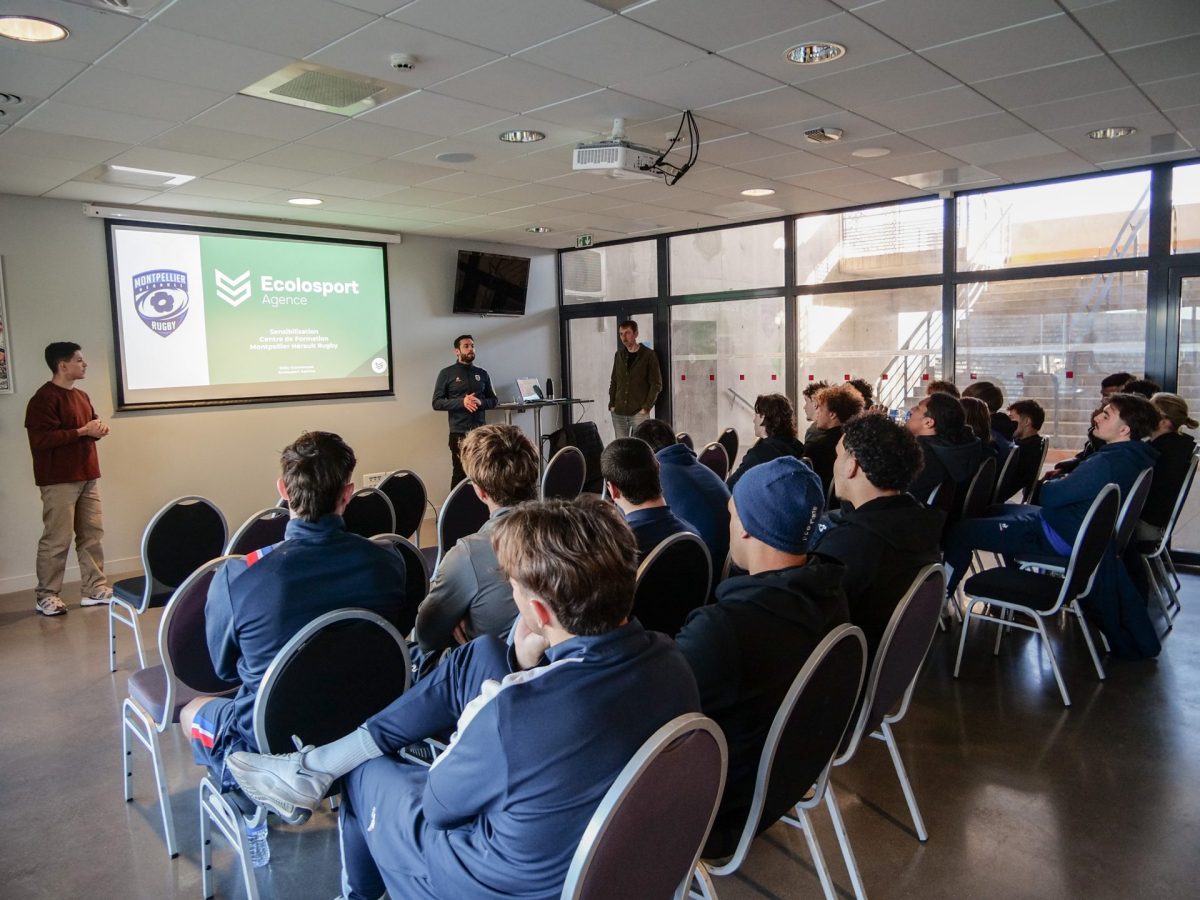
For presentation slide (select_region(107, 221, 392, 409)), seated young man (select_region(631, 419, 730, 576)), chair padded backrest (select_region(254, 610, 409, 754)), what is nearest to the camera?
chair padded backrest (select_region(254, 610, 409, 754))

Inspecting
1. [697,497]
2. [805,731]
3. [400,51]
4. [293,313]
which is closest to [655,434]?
[697,497]

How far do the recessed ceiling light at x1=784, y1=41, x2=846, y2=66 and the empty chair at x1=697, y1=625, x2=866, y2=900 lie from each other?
8.57 ft

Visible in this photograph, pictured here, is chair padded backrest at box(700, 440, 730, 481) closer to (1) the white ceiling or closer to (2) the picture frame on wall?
(1) the white ceiling

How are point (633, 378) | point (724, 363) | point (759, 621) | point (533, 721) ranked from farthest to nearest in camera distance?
point (633, 378) < point (724, 363) < point (759, 621) < point (533, 721)

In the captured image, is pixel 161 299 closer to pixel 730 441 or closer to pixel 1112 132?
pixel 730 441

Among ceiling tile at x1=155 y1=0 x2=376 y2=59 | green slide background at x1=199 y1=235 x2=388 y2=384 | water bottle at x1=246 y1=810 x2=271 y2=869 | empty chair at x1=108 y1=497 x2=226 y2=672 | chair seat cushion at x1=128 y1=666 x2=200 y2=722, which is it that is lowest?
water bottle at x1=246 y1=810 x2=271 y2=869

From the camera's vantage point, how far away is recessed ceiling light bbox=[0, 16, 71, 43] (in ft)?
9.55

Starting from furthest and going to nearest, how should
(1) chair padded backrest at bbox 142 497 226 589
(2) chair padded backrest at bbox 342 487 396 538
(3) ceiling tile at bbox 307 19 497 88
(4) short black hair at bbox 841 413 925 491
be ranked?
1. (2) chair padded backrest at bbox 342 487 396 538
2. (1) chair padded backrest at bbox 142 497 226 589
3. (3) ceiling tile at bbox 307 19 497 88
4. (4) short black hair at bbox 841 413 925 491

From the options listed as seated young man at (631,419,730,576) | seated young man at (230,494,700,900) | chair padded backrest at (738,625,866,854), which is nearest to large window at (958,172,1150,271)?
seated young man at (631,419,730,576)

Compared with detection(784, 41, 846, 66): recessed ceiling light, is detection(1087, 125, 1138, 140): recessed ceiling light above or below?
above

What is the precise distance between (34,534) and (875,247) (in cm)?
711

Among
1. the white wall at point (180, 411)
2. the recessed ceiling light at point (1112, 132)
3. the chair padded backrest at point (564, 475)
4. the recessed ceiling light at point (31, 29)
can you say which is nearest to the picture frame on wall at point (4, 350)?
the white wall at point (180, 411)

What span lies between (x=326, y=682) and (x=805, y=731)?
1118mm

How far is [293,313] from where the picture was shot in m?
7.47
